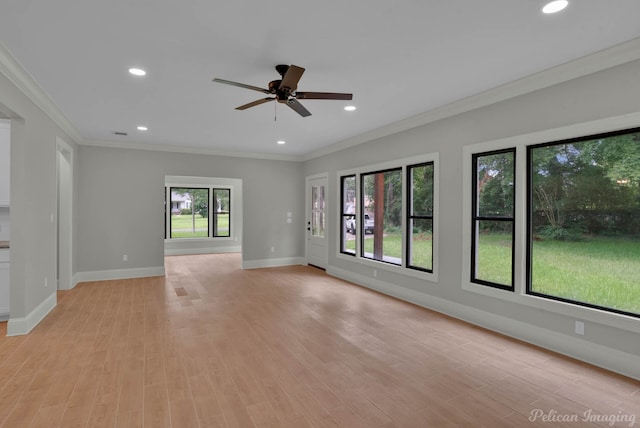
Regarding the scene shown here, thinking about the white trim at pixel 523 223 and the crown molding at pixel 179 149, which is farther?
the crown molding at pixel 179 149

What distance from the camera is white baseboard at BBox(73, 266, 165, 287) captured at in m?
6.22

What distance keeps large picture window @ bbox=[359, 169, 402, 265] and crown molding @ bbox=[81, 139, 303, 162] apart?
2.67m

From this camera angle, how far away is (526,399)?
7.98ft

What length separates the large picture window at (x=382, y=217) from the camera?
5375mm

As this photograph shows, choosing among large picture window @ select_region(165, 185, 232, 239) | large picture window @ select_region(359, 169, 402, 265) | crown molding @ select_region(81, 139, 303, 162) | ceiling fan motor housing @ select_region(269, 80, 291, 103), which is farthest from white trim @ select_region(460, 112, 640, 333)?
large picture window @ select_region(165, 185, 232, 239)

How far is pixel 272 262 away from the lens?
794 centimetres

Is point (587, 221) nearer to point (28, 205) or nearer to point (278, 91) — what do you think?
point (278, 91)

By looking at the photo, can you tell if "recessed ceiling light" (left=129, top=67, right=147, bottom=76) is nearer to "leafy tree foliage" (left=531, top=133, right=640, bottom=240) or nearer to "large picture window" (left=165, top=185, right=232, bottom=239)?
"leafy tree foliage" (left=531, top=133, right=640, bottom=240)

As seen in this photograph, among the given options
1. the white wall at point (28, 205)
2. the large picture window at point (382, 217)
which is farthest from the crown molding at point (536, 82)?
the white wall at point (28, 205)

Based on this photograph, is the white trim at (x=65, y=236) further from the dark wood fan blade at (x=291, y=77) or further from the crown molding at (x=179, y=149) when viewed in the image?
the dark wood fan blade at (x=291, y=77)


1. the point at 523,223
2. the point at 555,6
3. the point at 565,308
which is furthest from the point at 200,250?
the point at 555,6

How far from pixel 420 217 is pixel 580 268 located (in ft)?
6.50

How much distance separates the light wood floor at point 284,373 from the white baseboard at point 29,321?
119 mm

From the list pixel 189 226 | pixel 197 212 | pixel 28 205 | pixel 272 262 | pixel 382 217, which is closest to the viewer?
pixel 28 205
